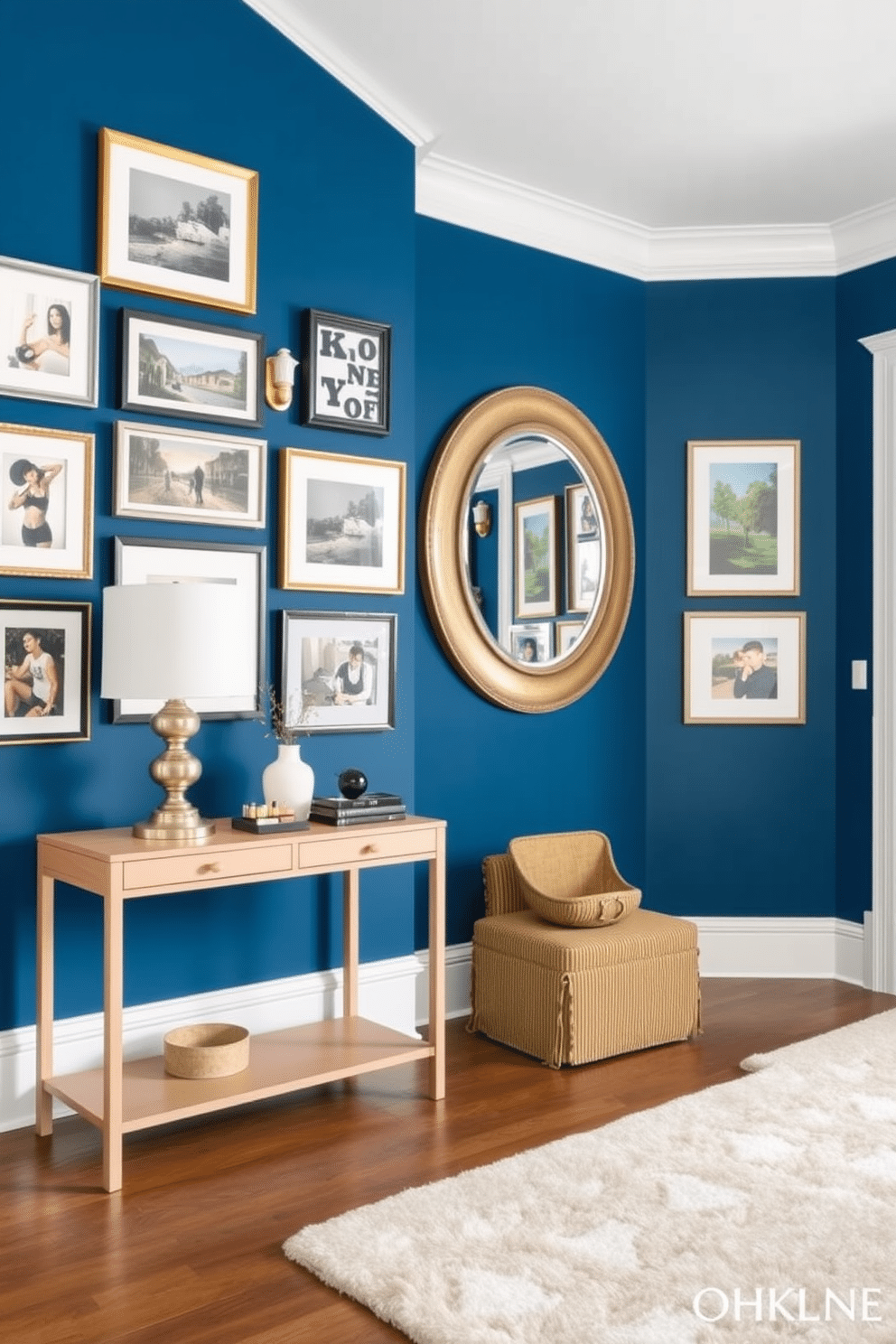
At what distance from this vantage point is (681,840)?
4.92 metres

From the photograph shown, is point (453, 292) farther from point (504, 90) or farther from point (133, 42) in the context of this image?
point (133, 42)

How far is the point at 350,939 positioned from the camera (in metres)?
3.70

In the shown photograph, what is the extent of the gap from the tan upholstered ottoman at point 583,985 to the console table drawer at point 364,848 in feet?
2.10

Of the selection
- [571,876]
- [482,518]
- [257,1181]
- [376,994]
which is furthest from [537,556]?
[257,1181]

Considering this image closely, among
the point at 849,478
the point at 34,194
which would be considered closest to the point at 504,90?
the point at 34,194

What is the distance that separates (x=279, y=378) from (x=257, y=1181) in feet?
7.37

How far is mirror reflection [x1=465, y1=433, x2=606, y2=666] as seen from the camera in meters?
4.34

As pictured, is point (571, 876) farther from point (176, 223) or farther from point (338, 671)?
point (176, 223)

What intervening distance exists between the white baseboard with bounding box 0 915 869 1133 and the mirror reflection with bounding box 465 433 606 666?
47.9 inches

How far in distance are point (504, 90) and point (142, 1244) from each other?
11.5 feet

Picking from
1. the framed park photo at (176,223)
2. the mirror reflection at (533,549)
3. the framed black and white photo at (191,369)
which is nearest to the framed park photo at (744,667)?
the mirror reflection at (533,549)

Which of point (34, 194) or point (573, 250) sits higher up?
point (573, 250)

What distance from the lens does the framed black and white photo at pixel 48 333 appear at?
3102 millimetres

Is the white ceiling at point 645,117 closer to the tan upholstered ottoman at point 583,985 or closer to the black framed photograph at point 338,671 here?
the black framed photograph at point 338,671
